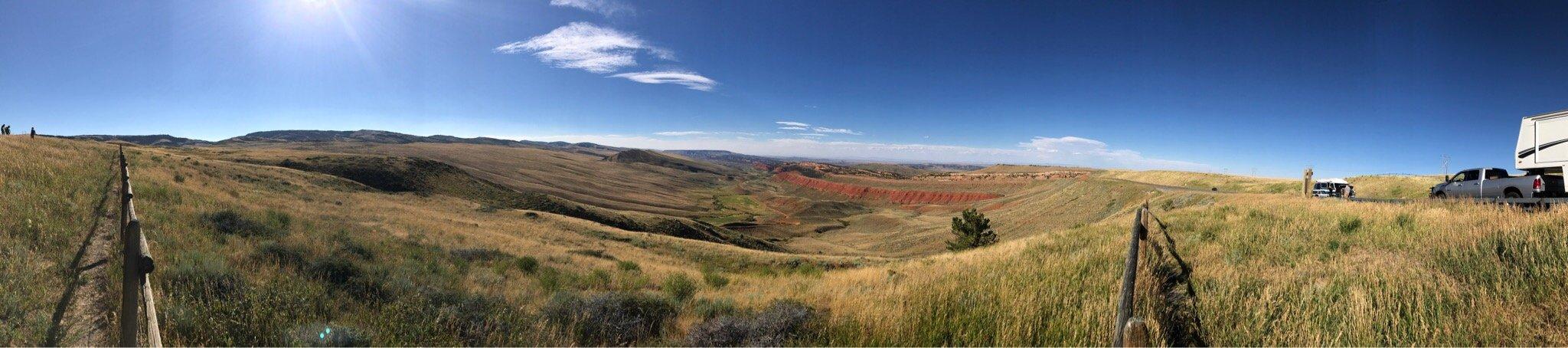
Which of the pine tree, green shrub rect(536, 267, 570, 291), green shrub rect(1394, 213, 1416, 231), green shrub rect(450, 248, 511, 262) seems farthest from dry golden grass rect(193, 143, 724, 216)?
green shrub rect(1394, 213, 1416, 231)

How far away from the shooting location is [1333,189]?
23484mm

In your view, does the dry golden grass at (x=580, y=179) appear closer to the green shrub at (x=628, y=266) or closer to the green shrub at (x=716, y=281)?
the green shrub at (x=628, y=266)

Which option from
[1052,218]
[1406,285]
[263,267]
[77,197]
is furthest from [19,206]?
[1052,218]

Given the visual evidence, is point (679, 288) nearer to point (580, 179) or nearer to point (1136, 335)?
point (1136, 335)

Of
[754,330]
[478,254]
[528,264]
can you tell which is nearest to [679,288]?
[754,330]

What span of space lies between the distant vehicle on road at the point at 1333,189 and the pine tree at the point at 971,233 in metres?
13.7

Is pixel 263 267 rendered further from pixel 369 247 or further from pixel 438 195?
pixel 438 195

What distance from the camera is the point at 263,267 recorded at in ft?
Result: 22.8

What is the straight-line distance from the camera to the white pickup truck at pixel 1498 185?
12.8 meters

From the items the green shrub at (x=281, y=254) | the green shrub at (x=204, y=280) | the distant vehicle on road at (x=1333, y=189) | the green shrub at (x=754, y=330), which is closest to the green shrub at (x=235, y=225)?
the green shrub at (x=281, y=254)

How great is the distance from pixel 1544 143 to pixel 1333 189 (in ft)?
46.9

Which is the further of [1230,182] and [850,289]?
[1230,182]

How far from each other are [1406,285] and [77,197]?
2205 centimetres

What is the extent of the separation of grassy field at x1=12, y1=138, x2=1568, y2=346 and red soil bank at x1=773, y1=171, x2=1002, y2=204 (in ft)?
237
